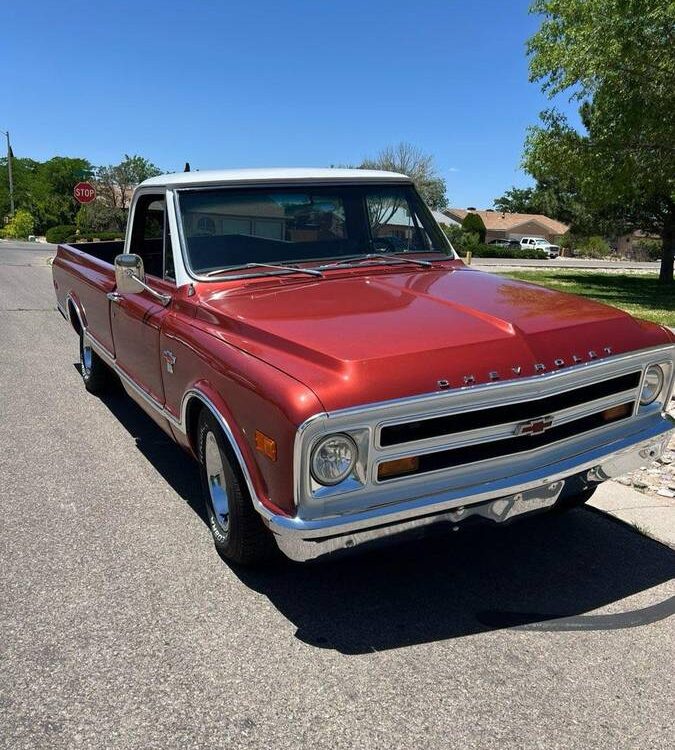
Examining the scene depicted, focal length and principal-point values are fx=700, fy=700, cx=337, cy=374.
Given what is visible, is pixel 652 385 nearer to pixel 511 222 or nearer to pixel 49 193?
pixel 49 193

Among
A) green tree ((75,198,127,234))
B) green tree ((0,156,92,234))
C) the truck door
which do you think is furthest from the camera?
green tree ((0,156,92,234))

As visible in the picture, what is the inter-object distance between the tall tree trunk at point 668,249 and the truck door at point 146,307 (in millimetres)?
22698

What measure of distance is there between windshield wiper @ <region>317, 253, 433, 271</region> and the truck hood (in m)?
0.15

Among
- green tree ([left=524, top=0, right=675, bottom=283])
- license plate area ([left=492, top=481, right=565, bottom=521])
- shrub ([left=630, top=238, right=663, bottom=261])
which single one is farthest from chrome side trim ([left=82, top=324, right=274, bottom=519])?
shrub ([left=630, top=238, right=663, bottom=261])

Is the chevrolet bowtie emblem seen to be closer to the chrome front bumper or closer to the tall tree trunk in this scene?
the chrome front bumper

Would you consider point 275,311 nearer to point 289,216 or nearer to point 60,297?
point 289,216

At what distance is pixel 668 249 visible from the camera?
80.9ft

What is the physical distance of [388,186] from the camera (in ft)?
15.4

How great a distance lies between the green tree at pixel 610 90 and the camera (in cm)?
1328

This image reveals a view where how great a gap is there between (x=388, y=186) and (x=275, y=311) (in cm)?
178

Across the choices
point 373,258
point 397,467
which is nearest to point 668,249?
point 373,258

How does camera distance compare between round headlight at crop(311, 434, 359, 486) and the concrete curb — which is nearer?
round headlight at crop(311, 434, 359, 486)

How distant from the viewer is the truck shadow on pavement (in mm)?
2977

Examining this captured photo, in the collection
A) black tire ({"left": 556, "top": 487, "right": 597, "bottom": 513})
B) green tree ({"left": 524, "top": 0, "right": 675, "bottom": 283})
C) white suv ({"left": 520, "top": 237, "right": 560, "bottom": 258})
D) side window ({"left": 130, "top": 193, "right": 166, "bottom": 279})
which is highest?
green tree ({"left": 524, "top": 0, "right": 675, "bottom": 283})
